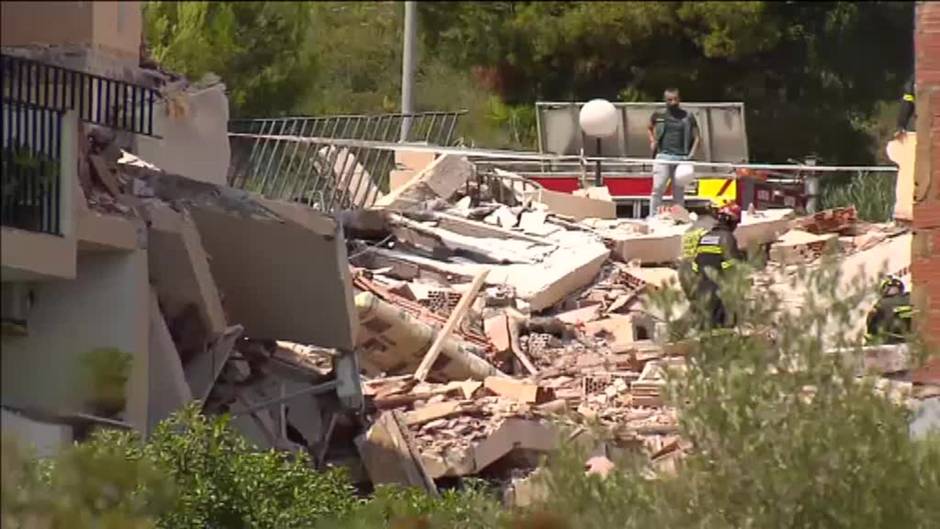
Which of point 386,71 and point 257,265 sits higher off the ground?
point 386,71

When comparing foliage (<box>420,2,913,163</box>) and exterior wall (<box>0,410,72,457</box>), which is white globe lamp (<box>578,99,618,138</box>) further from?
exterior wall (<box>0,410,72,457</box>)

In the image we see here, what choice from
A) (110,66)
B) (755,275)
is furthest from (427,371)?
(110,66)

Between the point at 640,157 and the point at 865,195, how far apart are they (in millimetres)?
2420

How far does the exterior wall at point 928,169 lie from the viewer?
10562 mm

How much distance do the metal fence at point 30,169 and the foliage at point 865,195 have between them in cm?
1464

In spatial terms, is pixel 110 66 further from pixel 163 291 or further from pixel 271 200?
pixel 271 200

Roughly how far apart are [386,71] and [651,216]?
615cm

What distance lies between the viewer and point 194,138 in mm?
14070

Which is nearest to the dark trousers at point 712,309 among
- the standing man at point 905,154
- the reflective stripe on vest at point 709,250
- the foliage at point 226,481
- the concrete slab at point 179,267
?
the foliage at point 226,481

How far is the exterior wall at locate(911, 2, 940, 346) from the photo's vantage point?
1056cm

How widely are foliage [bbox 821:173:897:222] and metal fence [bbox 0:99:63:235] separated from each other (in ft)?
48.0

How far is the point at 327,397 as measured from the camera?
45.2 feet

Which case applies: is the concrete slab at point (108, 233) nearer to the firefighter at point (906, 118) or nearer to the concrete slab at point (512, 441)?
the concrete slab at point (512, 441)

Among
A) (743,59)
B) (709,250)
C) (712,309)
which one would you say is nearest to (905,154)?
(709,250)
